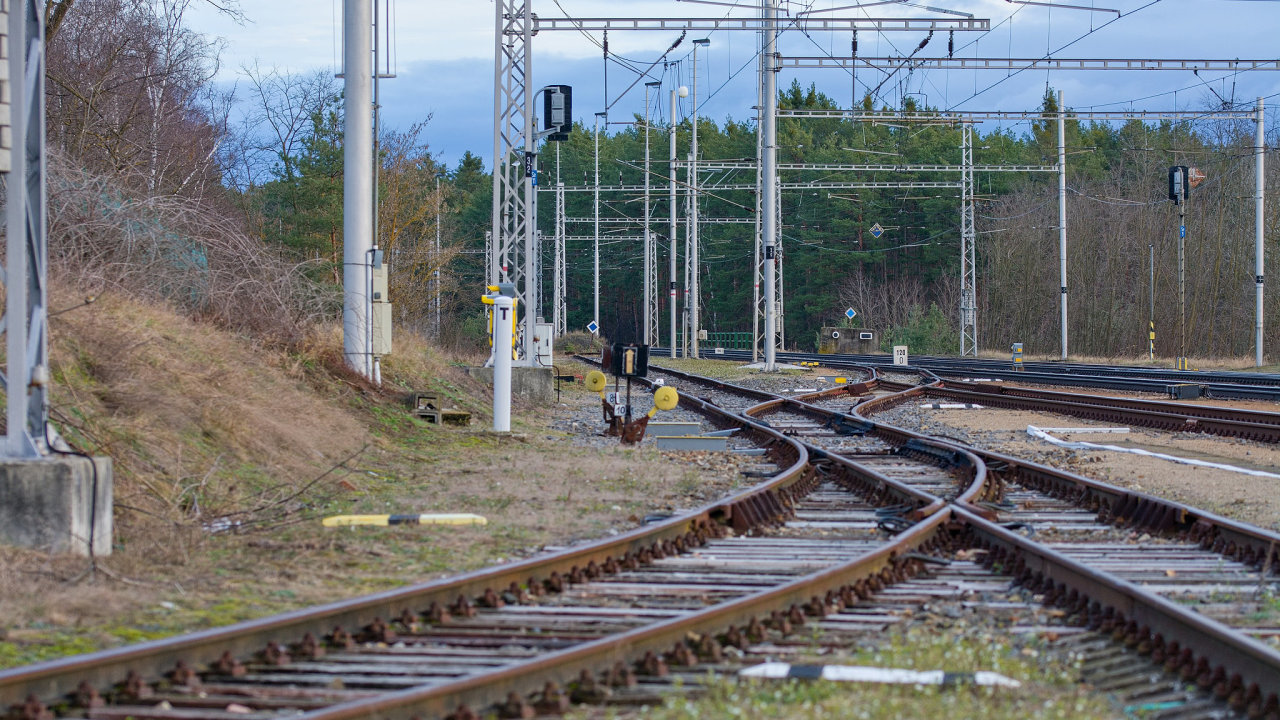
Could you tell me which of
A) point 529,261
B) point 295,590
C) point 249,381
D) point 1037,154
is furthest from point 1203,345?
point 295,590

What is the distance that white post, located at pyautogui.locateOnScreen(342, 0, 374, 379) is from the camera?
1616 cm

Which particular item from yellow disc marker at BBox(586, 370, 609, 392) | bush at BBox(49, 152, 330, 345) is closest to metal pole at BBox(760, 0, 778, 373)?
yellow disc marker at BBox(586, 370, 609, 392)

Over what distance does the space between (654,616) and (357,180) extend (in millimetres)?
12043

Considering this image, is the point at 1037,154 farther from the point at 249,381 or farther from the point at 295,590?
the point at 295,590

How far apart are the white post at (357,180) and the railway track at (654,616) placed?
8186mm

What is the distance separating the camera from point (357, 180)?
54.2 feet

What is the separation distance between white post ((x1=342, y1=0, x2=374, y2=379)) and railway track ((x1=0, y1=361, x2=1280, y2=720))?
8.19m

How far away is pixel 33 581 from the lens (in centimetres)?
602

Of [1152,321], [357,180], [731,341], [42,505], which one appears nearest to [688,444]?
[357,180]

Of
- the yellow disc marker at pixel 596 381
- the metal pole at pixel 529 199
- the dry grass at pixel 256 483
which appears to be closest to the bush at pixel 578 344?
the metal pole at pixel 529 199

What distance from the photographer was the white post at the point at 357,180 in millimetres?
16156

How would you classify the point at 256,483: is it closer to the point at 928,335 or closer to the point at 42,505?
the point at 42,505

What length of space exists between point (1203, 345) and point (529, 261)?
4135 cm

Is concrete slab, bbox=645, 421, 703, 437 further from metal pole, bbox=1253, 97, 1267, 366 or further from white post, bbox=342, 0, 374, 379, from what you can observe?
metal pole, bbox=1253, 97, 1267, 366
